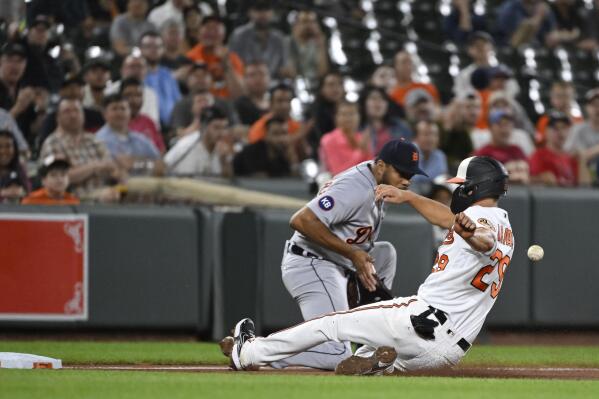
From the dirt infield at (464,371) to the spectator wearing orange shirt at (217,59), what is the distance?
6.11m

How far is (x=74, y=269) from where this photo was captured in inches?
418

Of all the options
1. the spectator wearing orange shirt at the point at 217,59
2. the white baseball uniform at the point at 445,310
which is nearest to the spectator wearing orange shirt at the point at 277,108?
the spectator wearing orange shirt at the point at 217,59

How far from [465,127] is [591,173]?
1.58 m

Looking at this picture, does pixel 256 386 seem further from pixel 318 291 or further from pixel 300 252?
pixel 300 252

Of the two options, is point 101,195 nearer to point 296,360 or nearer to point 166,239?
point 166,239

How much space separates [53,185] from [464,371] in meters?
4.44

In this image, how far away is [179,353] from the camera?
31.3 feet

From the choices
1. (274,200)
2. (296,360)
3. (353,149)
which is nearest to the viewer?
(296,360)

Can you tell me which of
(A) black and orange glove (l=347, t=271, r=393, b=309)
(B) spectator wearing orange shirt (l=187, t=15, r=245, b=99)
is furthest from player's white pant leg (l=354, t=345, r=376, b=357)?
(B) spectator wearing orange shirt (l=187, t=15, r=245, b=99)

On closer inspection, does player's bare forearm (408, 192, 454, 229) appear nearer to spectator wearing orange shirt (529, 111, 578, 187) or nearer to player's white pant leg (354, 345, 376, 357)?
player's white pant leg (354, 345, 376, 357)

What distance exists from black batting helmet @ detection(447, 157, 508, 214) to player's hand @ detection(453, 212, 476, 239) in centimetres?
51

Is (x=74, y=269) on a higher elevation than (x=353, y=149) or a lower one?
lower

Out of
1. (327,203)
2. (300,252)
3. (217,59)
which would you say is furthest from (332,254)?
(217,59)

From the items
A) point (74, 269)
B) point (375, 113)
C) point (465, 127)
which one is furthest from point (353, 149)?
point (74, 269)
